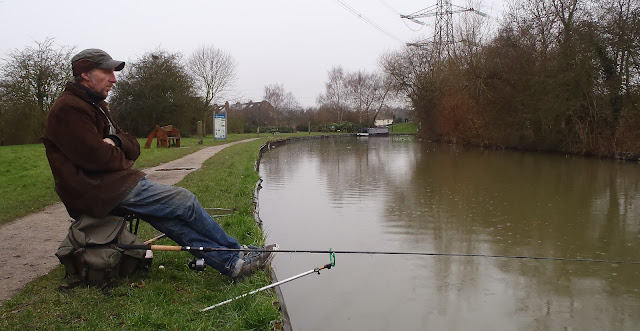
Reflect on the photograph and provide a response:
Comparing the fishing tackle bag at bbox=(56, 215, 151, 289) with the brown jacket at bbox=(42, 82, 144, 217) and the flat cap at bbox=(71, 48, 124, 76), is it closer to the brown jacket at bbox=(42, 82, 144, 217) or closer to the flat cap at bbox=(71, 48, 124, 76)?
the brown jacket at bbox=(42, 82, 144, 217)

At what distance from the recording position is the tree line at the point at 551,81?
18359 mm

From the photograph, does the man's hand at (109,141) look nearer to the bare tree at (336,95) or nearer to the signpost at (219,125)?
the signpost at (219,125)

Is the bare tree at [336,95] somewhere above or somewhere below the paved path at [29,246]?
above

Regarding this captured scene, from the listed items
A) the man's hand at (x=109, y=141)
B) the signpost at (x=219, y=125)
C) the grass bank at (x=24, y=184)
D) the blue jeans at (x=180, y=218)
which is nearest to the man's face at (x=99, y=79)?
the man's hand at (x=109, y=141)

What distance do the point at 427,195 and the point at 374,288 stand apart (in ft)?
19.0

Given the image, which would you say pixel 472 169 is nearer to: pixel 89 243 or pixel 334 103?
→ pixel 89 243

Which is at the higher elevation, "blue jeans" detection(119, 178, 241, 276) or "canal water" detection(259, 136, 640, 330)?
"blue jeans" detection(119, 178, 241, 276)

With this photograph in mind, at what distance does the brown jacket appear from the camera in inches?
129

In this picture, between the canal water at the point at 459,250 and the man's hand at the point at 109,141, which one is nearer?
the man's hand at the point at 109,141

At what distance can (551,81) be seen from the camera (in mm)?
19812

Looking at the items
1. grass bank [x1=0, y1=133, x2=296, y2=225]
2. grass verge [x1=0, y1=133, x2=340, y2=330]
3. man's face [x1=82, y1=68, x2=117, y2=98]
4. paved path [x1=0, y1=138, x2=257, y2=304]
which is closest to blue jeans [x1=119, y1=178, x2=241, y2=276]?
grass verge [x1=0, y1=133, x2=340, y2=330]

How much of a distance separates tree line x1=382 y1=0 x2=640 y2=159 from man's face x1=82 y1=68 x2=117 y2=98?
743 inches

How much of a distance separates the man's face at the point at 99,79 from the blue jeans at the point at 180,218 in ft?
2.30

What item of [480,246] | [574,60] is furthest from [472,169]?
[480,246]
